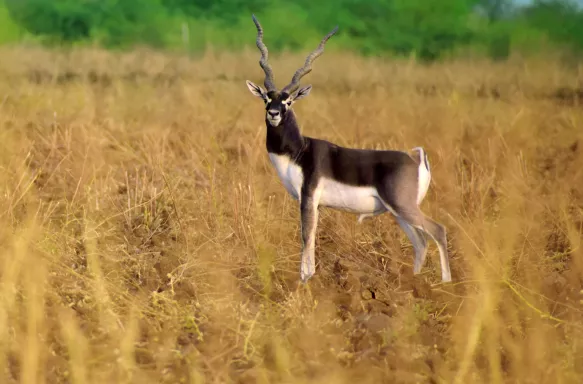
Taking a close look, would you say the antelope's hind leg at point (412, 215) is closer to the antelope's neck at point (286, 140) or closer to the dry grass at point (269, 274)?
the dry grass at point (269, 274)

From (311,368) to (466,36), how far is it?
26.6m

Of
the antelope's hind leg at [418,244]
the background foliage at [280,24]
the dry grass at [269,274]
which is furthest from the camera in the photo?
the background foliage at [280,24]

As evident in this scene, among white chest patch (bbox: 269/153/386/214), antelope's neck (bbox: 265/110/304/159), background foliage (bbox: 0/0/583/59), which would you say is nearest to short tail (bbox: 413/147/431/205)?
white chest patch (bbox: 269/153/386/214)

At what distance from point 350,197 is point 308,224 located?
0.29 metres

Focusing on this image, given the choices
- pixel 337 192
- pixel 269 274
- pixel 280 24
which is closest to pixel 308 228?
pixel 337 192

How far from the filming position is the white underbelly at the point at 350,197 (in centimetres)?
577

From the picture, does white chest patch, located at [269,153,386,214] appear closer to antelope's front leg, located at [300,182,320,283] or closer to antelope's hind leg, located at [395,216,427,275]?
antelope's front leg, located at [300,182,320,283]

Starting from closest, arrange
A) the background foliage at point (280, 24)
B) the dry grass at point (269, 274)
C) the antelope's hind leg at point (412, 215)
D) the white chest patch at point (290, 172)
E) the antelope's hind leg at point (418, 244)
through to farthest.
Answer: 1. the dry grass at point (269, 274)
2. the antelope's hind leg at point (412, 215)
3. the white chest patch at point (290, 172)
4. the antelope's hind leg at point (418, 244)
5. the background foliage at point (280, 24)

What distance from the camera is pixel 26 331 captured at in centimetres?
518

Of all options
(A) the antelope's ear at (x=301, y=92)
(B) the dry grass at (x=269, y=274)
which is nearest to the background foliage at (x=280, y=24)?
(B) the dry grass at (x=269, y=274)

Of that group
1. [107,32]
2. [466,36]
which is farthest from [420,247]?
[107,32]

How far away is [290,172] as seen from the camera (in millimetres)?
5848

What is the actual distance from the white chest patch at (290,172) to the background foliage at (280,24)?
2159 centimetres

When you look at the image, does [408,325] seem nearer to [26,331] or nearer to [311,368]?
[311,368]
